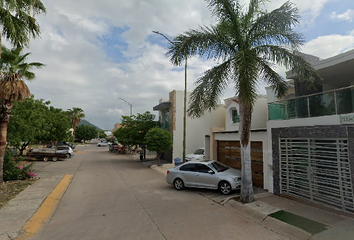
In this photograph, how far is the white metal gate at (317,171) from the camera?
673 cm

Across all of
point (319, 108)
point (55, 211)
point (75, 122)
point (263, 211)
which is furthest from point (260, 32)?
point (75, 122)

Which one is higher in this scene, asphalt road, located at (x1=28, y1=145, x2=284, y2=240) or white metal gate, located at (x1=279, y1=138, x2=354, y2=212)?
white metal gate, located at (x1=279, y1=138, x2=354, y2=212)

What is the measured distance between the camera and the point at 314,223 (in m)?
6.00

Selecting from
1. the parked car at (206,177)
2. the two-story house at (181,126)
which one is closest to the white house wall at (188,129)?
the two-story house at (181,126)

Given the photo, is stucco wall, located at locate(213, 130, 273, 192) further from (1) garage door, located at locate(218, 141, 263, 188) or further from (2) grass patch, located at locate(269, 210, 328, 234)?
(2) grass patch, located at locate(269, 210, 328, 234)

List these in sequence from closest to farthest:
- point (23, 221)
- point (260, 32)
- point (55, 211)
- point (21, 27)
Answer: point (23, 221) → point (55, 211) → point (260, 32) → point (21, 27)

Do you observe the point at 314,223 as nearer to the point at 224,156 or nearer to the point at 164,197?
the point at 164,197

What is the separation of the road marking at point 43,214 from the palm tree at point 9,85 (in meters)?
3.82

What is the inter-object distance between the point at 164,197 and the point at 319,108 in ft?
23.9

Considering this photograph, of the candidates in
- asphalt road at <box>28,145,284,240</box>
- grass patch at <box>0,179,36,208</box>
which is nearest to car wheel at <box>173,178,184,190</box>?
asphalt road at <box>28,145,284,240</box>

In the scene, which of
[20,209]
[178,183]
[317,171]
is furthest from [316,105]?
[20,209]

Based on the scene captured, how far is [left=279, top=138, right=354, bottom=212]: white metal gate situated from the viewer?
673cm

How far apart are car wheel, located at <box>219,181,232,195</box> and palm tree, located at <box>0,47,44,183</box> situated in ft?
37.7

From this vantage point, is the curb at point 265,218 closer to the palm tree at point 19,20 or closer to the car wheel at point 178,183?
the car wheel at point 178,183
